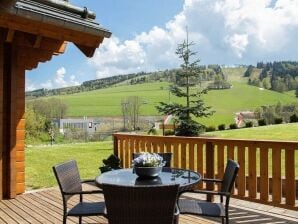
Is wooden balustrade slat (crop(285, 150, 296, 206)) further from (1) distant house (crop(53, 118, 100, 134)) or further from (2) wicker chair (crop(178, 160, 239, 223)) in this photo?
(1) distant house (crop(53, 118, 100, 134))

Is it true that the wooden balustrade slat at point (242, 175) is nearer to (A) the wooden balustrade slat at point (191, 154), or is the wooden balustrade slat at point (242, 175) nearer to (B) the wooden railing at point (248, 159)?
(B) the wooden railing at point (248, 159)

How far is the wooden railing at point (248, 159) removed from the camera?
4.72 metres

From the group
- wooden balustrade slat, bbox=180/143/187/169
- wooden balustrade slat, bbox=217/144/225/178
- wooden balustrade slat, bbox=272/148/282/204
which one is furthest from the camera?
wooden balustrade slat, bbox=180/143/187/169

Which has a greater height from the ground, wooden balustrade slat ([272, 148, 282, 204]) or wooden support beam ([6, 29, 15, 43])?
wooden support beam ([6, 29, 15, 43])

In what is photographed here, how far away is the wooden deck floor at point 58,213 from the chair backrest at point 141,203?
1985 millimetres

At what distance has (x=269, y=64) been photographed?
7056 centimetres

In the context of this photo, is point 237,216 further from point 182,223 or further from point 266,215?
point 182,223

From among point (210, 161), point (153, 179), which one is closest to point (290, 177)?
point (210, 161)

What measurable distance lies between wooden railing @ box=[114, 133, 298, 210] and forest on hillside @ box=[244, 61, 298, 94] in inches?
1892

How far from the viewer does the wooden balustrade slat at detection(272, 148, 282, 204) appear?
478cm

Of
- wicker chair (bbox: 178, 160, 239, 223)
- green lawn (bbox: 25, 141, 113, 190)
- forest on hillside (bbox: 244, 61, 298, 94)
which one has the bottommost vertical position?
green lawn (bbox: 25, 141, 113, 190)

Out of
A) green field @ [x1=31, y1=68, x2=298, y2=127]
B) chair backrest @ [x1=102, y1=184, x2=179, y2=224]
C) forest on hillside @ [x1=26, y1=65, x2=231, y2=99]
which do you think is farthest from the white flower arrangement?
forest on hillside @ [x1=26, y1=65, x2=231, y2=99]

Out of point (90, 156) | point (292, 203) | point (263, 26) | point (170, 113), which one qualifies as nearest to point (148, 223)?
point (292, 203)

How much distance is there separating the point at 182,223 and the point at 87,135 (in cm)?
2463
